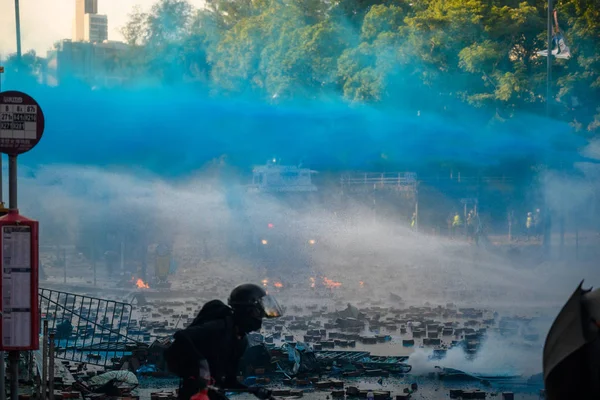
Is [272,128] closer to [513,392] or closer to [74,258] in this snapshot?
[74,258]

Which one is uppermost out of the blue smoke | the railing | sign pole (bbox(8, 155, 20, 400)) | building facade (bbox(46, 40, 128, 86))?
building facade (bbox(46, 40, 128, 86))

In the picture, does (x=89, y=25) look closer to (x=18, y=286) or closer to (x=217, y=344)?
(x=18, y=286)

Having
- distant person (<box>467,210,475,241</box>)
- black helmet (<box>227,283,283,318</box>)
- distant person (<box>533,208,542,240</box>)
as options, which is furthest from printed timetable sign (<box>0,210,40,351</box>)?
distant person (<box>533,208,542,240</box>)

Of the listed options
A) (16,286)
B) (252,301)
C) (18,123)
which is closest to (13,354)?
(16,286)

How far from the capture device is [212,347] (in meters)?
6.74

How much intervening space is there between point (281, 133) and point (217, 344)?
28086mm

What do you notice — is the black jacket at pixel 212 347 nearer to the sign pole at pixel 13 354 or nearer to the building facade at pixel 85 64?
the sign pole at pixel 13 354

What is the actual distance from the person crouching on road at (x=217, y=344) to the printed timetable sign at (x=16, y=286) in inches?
59.5

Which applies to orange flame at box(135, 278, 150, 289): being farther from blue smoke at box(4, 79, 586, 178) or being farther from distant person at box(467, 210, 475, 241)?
distant person at box(467, 210, 475, 241)

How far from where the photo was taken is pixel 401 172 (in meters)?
34.4

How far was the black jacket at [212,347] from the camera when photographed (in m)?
6.55

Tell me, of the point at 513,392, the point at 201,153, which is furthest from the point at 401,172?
the point at 513,392

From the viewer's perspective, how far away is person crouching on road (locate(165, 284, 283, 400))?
6531 mm

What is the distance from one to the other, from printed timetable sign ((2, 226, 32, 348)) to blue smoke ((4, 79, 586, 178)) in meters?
23.6
